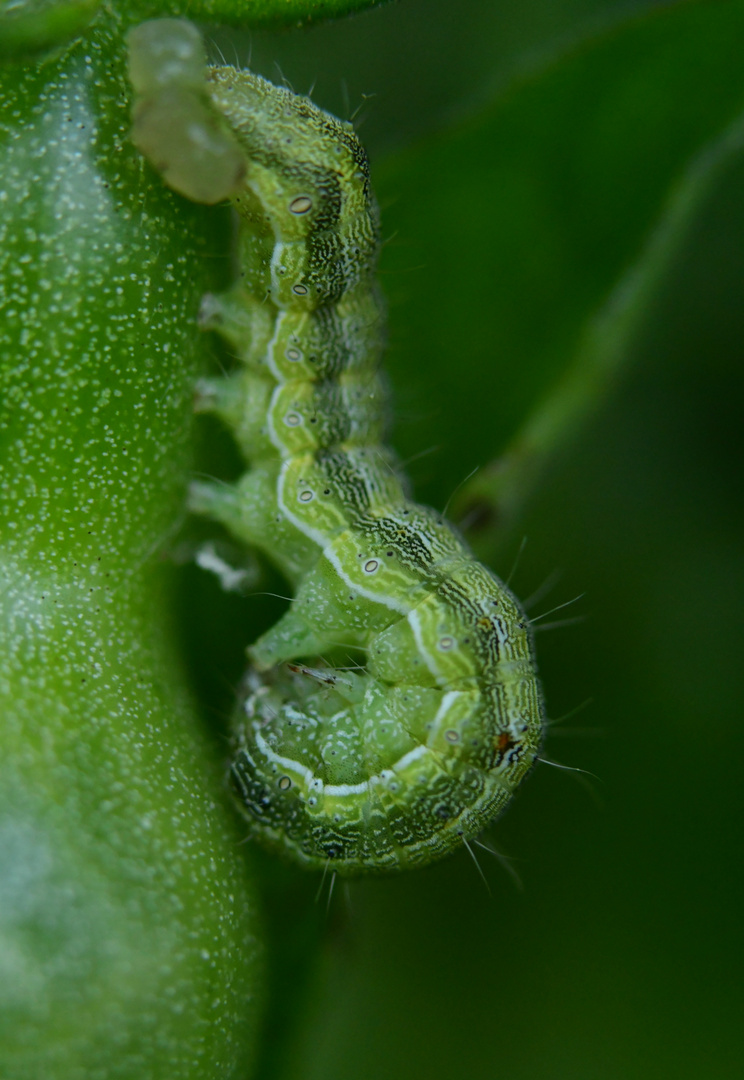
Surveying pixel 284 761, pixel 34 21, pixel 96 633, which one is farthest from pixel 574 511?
pixel 34 21

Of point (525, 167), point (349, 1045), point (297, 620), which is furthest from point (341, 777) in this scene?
point (525, 167)

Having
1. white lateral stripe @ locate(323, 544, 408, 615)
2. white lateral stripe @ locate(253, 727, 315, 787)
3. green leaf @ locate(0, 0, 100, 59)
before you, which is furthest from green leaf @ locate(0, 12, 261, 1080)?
white lateral stripe @ locate(323, 544, 408, 615)

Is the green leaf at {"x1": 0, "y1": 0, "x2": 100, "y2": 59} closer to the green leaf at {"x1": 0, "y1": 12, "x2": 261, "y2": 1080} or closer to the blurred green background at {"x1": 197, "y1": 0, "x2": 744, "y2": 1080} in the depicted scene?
the green leaf at {"x1": 0, "y1": 12, "x2": 261, "y2": 1080}

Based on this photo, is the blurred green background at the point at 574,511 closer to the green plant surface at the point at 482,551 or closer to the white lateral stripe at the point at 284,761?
the green plant surface at the point at 482,551

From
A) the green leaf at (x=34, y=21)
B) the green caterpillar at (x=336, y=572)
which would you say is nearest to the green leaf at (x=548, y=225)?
the green caterpillar at (x=336, y=572)

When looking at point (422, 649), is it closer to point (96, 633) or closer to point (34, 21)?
point (96, 633)

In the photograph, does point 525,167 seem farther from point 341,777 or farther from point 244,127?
point 341,777
